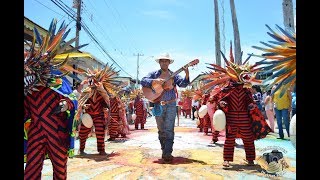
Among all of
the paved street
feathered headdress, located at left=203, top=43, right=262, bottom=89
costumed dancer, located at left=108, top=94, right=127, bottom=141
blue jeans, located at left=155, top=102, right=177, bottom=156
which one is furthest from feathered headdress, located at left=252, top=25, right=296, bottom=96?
costumed dancer, located at left=108, top=94, right=127, bottom=141

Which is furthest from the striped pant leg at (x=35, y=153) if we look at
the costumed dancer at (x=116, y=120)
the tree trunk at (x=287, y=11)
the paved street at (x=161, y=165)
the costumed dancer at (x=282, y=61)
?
the tree trunk at (x=287, y=11)

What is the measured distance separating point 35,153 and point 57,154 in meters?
0.22

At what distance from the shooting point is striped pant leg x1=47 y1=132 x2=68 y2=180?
3.62 meters

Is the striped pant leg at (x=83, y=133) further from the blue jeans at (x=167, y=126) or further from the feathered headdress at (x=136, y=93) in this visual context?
the feathered headdress at (x=136, y=93)

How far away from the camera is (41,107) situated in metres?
3.60

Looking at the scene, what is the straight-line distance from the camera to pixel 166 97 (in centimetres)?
668

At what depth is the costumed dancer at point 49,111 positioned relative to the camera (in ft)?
11.5

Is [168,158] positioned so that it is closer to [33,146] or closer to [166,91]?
[166,91]

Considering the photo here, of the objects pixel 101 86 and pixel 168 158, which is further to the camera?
pixel 101 86

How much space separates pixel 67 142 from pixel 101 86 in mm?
3749

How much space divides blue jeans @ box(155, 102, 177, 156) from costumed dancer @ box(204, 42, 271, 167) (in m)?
1.09

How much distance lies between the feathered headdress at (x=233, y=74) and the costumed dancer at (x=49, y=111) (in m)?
3.12
